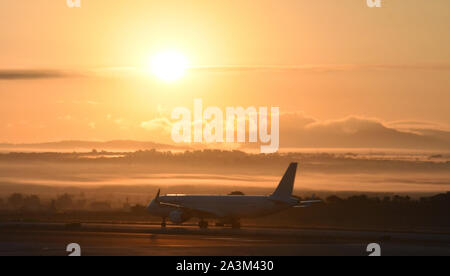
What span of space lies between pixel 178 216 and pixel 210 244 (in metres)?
34.6

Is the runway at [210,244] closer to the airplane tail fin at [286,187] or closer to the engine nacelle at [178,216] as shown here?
the engine nacelle at [178,216]

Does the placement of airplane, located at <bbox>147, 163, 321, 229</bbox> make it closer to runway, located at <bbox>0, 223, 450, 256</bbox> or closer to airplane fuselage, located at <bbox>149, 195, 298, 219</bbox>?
airplane fuselage, located at <bbox>149, 195, 298, 219</bbox>

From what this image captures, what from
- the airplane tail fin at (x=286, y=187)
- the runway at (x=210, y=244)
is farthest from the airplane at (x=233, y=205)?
the runway at (x=210, y=244)

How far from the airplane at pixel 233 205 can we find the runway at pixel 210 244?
14622 mm

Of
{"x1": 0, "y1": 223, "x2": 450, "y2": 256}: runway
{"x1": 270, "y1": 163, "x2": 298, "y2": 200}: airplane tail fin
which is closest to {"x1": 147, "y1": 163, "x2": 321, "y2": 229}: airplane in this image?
{"x1": 270, "y1": 163, "x2": 298, "y2": 200}: airplane tail fin

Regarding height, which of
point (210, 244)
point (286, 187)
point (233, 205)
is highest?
point (286, 187)

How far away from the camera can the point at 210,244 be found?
205 ft

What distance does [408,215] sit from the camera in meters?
128

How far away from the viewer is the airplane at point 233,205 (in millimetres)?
93500

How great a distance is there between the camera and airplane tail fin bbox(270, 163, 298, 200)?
94.1m

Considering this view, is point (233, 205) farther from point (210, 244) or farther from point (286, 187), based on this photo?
point (210, 244)

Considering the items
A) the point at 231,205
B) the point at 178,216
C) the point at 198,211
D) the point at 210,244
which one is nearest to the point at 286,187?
the point at 231,205
